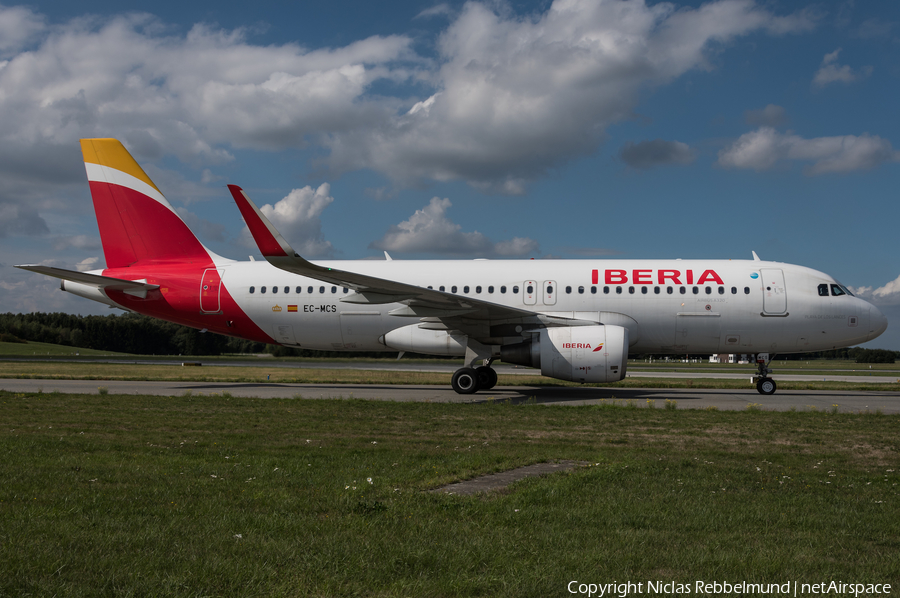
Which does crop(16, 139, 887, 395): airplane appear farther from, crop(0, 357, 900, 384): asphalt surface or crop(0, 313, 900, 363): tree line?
crop(0, 313, 900, 363): tree line

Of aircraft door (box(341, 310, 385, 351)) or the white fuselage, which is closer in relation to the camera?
the white fuselage

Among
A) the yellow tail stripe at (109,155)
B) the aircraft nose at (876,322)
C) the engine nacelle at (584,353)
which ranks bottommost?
the engine nacelle at (584,353)

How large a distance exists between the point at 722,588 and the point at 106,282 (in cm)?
1971

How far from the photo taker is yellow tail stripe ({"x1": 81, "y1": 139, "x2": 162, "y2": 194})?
2003 centimetres

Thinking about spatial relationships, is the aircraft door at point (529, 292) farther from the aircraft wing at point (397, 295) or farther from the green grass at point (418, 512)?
the green grass at point (418, 512)

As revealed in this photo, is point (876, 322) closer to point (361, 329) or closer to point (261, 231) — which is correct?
point (361, 329)

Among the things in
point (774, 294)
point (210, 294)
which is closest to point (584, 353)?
point (774, 294)

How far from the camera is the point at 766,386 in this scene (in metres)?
18.7

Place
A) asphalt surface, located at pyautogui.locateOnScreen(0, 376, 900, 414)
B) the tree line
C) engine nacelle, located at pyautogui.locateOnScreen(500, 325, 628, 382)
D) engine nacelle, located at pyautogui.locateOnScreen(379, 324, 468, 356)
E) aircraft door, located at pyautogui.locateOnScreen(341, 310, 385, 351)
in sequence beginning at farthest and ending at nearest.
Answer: the tree line, aircraft door, located at pyautogui.locateOnScreen(341, 310, 385, 351), engine nacelle, located at pyautogui.locateOnScreen(379, 324, 468, 356), engine nacelle, located at pyautogui.locateOnScreen(500, 325, 628, 382), asphalt surface, located at pyautogui.locateOnScreen(0, 376, 900, 414)

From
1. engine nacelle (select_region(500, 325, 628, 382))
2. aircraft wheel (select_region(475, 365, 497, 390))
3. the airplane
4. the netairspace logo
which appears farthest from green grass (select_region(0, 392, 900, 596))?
aircraft wheel (select_region(475, 365, 497, 390))

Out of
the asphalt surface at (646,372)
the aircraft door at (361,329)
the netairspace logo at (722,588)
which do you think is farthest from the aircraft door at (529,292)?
the netairspace logo at (722,588)

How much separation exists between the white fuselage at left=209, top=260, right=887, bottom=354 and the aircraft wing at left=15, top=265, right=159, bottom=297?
14.2 ft

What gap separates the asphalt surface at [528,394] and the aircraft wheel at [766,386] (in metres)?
0.28

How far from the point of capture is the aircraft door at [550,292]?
18.3m
